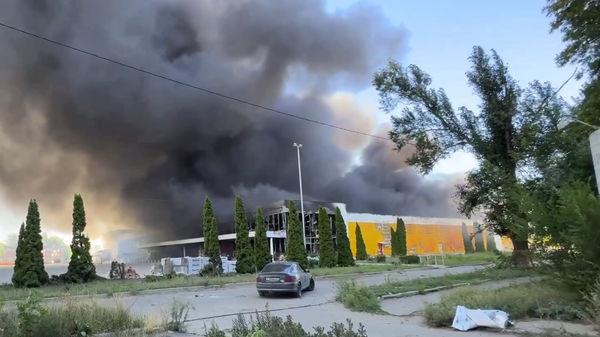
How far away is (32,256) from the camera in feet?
80.3

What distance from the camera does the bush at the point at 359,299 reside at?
12953 mm

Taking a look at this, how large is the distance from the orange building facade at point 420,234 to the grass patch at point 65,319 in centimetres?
5113

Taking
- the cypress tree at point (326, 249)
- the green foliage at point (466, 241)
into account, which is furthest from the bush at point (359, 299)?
the green foliage at point (466, 241)

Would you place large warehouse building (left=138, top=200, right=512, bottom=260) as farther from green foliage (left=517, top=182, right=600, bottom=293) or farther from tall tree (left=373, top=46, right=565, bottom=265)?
green foliage (left=517, top=182, right=600, bottom=293)

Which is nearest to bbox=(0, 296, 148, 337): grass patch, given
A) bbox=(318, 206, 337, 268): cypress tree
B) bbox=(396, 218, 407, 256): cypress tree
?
bbox=(318, 206, 337, 268): cypress tree

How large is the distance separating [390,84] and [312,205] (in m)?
35.7

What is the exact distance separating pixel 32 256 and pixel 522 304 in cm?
2458

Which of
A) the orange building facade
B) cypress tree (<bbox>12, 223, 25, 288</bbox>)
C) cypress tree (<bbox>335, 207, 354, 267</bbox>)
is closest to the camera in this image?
cypress tree (<bbox>12, 223, 25, 288</bbox>)

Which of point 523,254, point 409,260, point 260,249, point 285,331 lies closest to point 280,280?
point 523,254

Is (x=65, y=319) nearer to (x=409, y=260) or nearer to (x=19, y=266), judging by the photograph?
(x=19, y=266)

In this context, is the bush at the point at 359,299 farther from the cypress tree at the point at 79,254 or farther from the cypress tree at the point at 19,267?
the cypress tree at the point at 19,267

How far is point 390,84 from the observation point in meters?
28.2

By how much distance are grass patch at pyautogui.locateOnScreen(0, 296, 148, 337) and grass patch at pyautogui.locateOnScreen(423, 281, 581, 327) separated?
617cm

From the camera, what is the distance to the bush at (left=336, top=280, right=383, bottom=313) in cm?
1295
